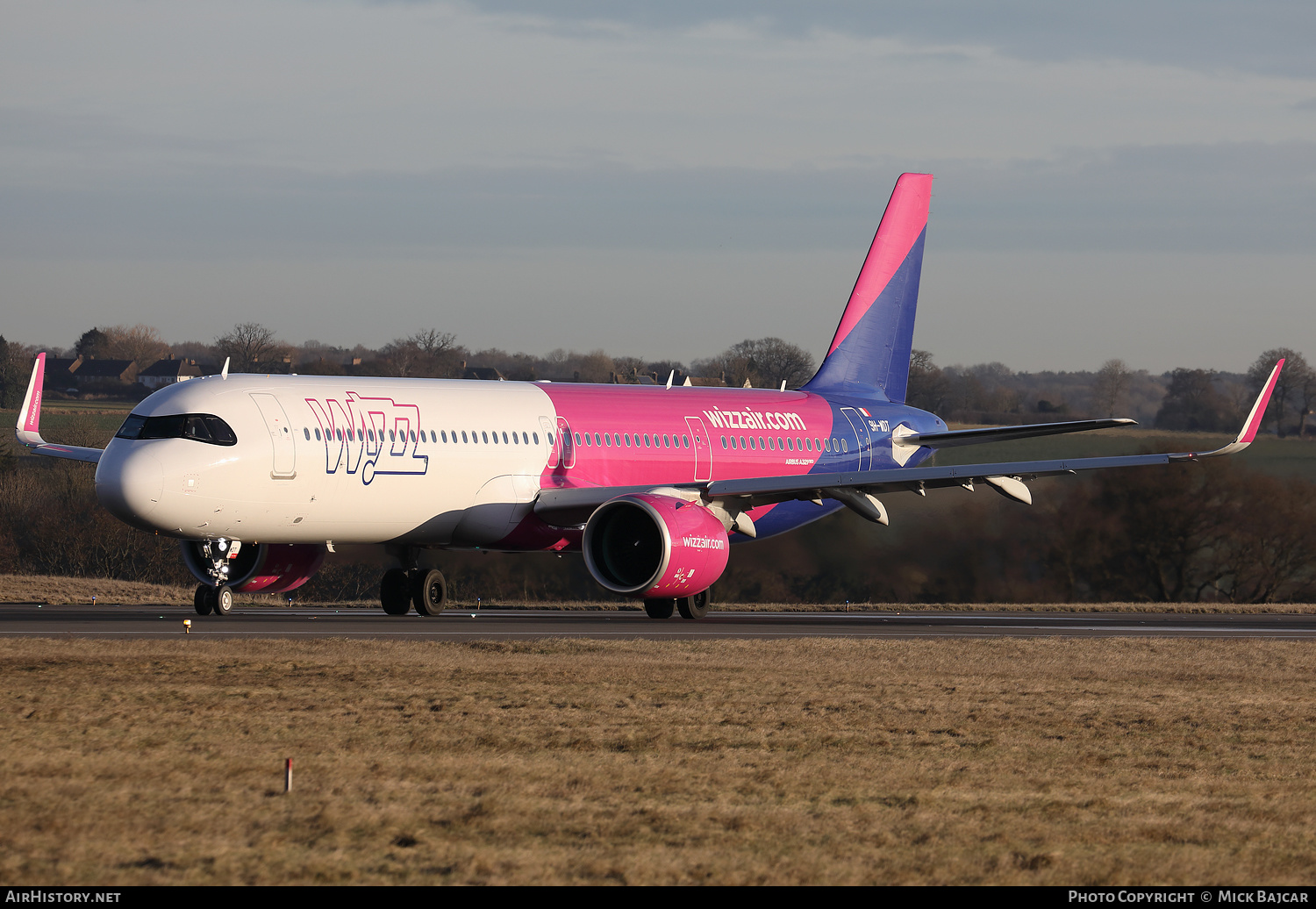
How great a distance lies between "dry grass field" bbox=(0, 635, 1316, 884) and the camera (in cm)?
867

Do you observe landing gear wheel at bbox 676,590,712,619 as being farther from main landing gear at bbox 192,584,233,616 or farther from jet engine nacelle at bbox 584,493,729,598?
main landing gear at bbox 192,584,233,616

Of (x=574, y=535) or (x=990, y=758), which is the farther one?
(x=574, y=535)

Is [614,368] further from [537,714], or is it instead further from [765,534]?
[537,714]

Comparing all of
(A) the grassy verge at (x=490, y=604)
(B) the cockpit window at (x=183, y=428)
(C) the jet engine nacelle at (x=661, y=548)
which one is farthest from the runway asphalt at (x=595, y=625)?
(B) the cockpit window at (x=183, y=428)


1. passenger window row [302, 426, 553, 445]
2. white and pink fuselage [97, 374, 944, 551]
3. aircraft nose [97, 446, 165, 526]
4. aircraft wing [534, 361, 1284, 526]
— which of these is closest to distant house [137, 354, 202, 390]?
white and pink fuselage [97, 374, 944, 551]

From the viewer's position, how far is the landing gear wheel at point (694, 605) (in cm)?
2973

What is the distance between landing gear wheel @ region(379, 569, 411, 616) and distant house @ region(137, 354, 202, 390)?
152 ft

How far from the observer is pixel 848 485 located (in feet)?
92.8

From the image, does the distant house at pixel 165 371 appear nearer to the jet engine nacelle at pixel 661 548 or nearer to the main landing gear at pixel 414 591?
the main landing gear at pixel 414 591

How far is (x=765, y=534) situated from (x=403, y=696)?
64.9ft

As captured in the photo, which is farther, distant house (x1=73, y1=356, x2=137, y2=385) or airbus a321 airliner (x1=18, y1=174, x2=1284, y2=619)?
distant house (x1=73, y1=356, x2=137, y2=385)
